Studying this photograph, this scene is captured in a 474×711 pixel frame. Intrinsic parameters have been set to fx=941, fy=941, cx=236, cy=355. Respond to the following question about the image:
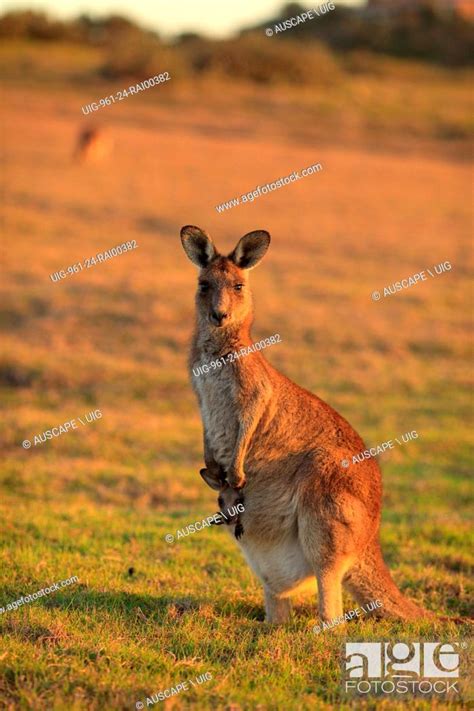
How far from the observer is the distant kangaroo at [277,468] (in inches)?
182

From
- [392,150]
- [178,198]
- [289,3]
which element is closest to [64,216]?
[178,198]

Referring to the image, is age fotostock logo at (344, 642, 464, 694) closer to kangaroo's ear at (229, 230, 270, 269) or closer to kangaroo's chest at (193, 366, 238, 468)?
kangaroo's chest at (193, 366, 238, 468)

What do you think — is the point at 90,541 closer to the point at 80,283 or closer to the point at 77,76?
the point at 80,283

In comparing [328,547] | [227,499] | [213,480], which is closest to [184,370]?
[213,480]

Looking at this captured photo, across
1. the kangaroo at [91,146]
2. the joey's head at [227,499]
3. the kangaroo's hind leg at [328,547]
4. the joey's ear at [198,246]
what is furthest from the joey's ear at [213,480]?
the kangaroo at [91,146]

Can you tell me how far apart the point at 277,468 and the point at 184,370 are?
749 cm

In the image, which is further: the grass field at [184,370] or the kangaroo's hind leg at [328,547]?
the kangaroo's hind leg at [328,547]

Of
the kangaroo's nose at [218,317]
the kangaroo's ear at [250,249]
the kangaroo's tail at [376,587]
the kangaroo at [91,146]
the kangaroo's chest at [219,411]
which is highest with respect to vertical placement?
the kangaroo's ear at [250,249]

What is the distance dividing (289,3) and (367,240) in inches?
1380

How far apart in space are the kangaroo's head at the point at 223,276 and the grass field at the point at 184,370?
1513 mm

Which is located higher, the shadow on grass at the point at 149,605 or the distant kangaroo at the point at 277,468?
the distant kangaroo at the point at 277,468

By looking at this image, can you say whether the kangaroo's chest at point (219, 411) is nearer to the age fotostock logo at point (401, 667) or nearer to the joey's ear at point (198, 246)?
the joey's ear at point (198, 246)

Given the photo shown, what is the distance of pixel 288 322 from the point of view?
46.5ft

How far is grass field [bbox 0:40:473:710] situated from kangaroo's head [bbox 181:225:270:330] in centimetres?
151
